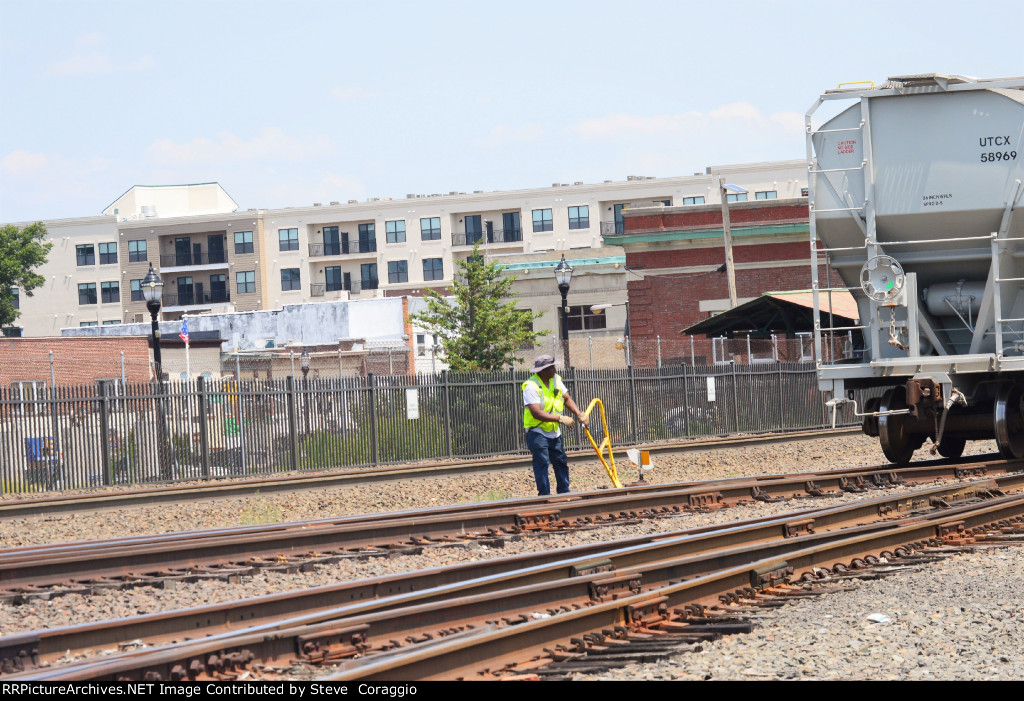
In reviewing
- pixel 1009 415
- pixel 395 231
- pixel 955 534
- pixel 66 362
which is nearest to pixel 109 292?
pixel 395 231

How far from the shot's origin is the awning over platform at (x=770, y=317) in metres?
32.1

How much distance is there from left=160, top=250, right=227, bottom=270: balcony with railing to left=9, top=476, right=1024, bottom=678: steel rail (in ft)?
278

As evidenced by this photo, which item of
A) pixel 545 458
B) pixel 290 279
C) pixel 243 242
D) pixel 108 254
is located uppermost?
pixel 243 242

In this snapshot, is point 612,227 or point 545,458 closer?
point 545,458

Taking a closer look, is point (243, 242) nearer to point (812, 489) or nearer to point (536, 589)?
point (812, 489)

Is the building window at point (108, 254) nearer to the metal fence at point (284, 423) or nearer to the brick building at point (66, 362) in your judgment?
the brick building at point (66, 362)

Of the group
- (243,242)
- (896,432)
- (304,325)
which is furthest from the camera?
(243,242)

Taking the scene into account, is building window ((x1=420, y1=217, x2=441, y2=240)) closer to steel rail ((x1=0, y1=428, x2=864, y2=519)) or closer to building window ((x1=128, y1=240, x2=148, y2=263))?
building window ((x1=128, y1=240, x2=148, y2=263))

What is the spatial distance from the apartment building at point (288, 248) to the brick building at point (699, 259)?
141 feet

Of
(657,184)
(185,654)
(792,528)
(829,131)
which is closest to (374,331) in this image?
(657,184)

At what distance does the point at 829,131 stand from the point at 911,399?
370 centimetres

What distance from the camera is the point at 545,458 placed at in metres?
13.9

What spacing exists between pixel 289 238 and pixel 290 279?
10.4 feet

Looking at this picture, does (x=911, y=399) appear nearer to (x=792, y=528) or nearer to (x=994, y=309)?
(x=994, y=309)
